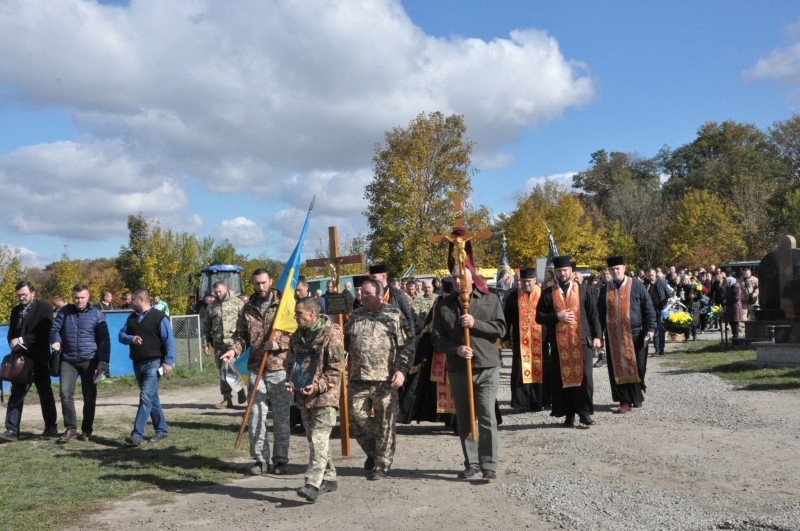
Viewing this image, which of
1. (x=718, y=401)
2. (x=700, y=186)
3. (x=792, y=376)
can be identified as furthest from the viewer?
(x=700, y=186)

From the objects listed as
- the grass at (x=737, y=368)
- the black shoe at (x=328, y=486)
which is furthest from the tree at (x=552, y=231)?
the black shoe at (x=328, y=486)

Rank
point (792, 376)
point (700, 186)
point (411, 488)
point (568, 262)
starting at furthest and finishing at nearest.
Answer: point (700, 186), point (792, 376), point (568, 262), point (411, 488)

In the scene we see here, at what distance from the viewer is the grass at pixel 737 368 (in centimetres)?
1264

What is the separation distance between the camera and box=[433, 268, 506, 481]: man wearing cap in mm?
7039

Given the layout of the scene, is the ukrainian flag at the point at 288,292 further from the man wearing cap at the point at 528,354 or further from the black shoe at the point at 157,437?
the man wearing cap at the point at 528,354

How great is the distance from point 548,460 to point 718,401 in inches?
177

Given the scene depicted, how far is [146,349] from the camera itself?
938 centimetres

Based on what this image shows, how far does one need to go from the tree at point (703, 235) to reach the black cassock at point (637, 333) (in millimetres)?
40757

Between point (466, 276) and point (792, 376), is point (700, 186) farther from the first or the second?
point (466, 276)

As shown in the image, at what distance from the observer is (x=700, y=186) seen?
6650cm

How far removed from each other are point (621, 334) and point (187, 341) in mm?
11834

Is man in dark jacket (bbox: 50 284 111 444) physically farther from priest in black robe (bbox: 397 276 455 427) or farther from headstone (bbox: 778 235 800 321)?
headstone (bbox: 778 235 800 321)

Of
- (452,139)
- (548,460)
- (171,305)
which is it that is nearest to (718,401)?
(548,460)

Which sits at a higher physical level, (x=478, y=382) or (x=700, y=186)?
(x=700, y=186)
